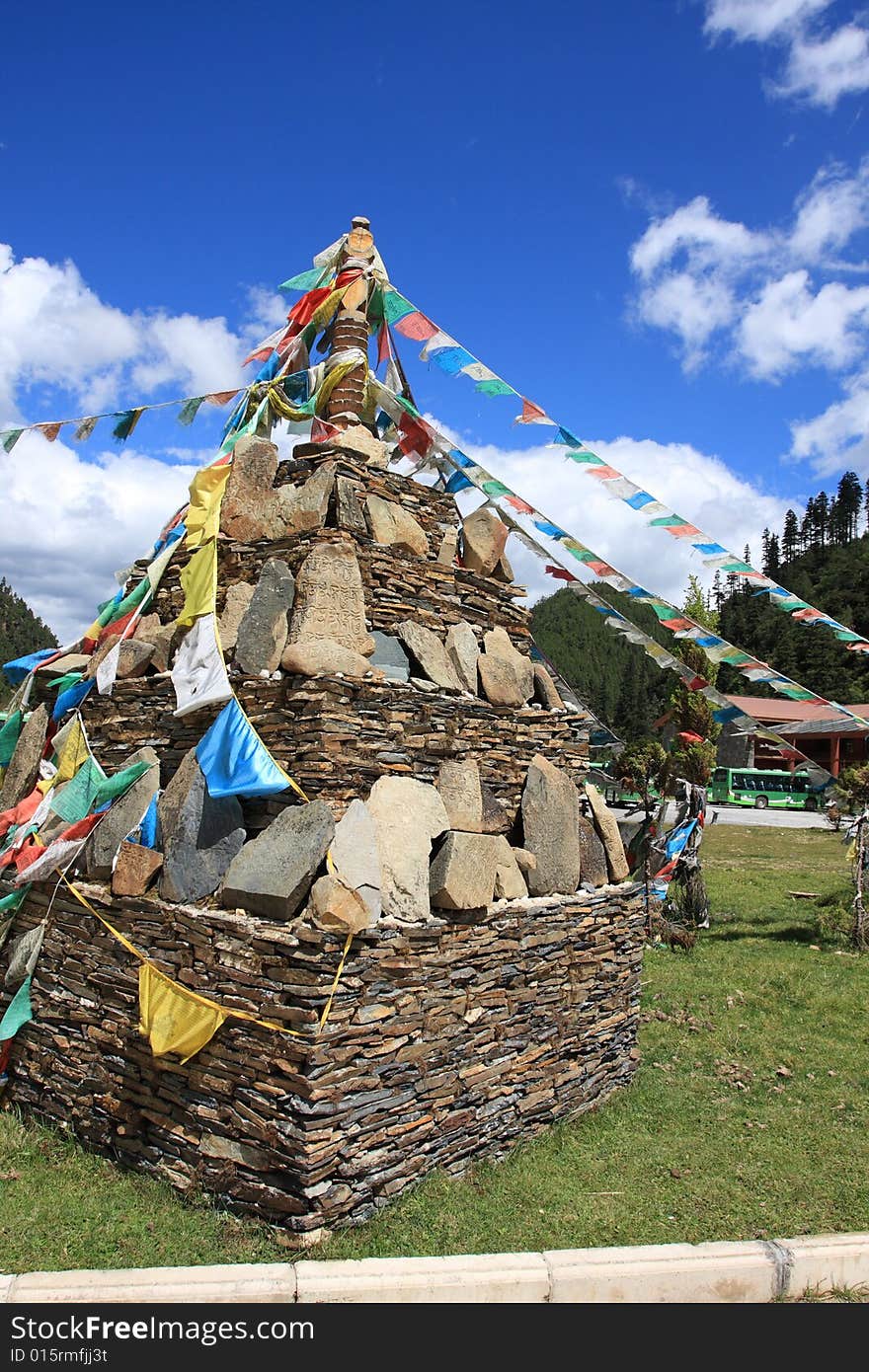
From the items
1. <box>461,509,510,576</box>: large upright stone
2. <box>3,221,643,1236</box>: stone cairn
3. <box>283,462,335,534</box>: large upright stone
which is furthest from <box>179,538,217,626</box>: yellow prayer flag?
<box>461,509,510,576</box>: large upright stone

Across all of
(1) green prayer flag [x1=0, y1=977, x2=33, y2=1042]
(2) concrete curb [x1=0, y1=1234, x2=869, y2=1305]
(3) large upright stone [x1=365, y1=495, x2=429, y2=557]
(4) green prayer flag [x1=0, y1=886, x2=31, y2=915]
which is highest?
(3) large upright stone [x1=365, y1=495, x2=429, y2=557]

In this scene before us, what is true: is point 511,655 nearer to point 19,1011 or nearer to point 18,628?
point 19,1011

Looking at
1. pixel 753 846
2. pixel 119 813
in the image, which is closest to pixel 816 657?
pixel 753 846

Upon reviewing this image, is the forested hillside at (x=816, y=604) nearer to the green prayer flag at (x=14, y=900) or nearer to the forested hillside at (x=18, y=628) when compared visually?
the green prayer flag at (x=14, y=900)

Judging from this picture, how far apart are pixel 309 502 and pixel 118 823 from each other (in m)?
3.15

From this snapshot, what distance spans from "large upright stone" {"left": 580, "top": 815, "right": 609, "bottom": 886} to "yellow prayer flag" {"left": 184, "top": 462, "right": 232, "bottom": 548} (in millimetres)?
4489

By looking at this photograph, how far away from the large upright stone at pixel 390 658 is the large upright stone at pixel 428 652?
92mm

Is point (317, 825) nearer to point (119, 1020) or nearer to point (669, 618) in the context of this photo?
point (119, 1020)

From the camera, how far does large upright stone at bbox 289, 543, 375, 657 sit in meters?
6.72

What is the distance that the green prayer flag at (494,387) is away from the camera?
28.5 feet

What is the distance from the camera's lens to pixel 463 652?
7938mm

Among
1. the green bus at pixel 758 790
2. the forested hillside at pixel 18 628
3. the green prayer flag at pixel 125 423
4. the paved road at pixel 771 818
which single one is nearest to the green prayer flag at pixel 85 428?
the green prayer flag at pixel 125 423

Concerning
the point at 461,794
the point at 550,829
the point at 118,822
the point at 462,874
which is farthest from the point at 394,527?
the point at 118,822

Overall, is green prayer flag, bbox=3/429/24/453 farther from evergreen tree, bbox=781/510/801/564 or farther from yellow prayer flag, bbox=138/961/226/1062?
evergreen tree, bbox=781/510/801/564
